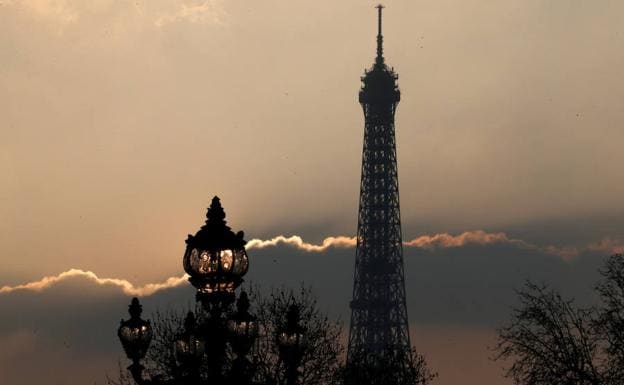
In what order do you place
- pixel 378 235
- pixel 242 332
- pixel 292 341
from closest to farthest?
pixel 242 332
pixel 292 341
pixel 378 235

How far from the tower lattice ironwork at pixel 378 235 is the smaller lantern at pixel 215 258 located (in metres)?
147

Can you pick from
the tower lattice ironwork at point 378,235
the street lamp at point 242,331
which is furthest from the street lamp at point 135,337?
the tower lattice ironwork at point 378,235

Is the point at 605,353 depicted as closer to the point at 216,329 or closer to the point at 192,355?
the point at 192,355

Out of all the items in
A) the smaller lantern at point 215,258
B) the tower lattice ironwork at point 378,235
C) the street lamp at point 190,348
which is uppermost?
the tower lattice ironwork at point 378,235

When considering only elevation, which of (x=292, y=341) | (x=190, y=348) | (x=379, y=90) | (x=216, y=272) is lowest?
(x=190, y=348)

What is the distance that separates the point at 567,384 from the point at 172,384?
66.4 feet

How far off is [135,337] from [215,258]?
18.6 ft

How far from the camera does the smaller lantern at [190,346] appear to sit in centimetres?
3756

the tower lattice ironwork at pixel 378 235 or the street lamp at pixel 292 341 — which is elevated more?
the tower lattice ironwork at pixel 378 235

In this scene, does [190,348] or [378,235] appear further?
[378,235]

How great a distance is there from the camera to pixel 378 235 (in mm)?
191000

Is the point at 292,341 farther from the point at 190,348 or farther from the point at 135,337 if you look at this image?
the point at 135,337

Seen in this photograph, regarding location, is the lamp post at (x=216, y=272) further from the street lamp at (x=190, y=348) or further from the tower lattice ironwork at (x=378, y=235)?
the tower lattice ironwork at (x=378, y=235)

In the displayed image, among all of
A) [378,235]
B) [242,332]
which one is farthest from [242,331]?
[378,235]
